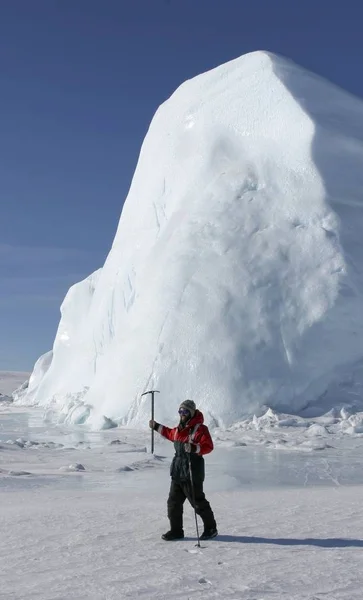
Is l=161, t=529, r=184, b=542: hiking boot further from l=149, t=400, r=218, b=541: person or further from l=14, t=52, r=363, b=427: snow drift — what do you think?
l=14, t=52, r=363, b=427: snow drift

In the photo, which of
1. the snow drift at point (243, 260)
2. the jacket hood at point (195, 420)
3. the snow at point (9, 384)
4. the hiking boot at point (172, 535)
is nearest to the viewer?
the hiking boot at point (172, 535)

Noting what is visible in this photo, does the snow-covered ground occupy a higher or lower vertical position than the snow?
lower

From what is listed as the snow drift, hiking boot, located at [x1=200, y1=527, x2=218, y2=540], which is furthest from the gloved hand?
the snow drift

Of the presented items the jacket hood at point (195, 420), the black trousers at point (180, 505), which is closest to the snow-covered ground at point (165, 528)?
the black trousers at point (180, 505)

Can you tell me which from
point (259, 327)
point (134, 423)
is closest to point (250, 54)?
point (259, 327)

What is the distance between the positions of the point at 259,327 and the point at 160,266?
4523 millimetres

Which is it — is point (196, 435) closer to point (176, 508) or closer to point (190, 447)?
point (190, 447)

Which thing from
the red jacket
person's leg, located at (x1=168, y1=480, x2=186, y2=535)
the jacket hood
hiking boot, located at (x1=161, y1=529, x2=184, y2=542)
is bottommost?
hiking boot, located at (x1=161, y1=529, x2=184, y2=542)

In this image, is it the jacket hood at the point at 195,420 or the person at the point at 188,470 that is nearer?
the person at the point at 188,470

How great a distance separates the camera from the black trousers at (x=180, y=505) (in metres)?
5.11

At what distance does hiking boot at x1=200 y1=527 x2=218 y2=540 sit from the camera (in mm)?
5027

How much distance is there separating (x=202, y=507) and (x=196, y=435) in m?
0.55

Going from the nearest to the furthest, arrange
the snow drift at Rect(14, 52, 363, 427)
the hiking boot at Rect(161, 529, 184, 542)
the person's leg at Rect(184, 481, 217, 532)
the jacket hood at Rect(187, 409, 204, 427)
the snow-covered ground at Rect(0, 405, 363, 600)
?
the snow-covered ground at Rect(0, 405, 363, 600) → the hiking boot at Rect(161, 529, 184, 542) → the person's leg at Rect(184, 481, 217, 532) → the jacket hood at Rect(187, 409, 204, 427) → the snow drift at Rect(14, 52, 363, 427)

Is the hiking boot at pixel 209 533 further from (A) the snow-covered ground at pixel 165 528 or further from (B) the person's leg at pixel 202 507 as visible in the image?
(A) the snow-covered ground at pixel 165 528
